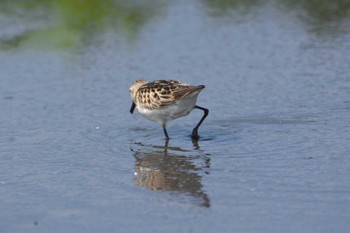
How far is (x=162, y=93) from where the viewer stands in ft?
34.9

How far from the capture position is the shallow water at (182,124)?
7.90 m

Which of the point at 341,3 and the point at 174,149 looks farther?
the point at 341,3

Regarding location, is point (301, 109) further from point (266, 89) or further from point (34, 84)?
point (34, 84)

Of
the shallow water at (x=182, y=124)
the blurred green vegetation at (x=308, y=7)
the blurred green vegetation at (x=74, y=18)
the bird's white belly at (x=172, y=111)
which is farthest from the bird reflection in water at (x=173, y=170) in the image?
the blurred green vegetation at (x=308, y=7)

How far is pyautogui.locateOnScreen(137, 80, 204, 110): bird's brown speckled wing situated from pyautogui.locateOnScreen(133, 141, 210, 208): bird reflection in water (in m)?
0.49

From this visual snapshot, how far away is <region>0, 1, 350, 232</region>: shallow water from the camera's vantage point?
790cm

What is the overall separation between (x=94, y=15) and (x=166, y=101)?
22.7ft

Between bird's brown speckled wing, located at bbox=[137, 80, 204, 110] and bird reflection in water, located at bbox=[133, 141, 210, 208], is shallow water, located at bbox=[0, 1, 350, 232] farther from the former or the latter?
bird's brown speckled wing, located at bbox=[137, 80, 204, 110]

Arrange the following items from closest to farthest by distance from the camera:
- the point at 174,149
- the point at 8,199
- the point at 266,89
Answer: the point at 8,199 < the point at 174,149 < the point at 266,89

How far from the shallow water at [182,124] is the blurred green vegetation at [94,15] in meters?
0.05

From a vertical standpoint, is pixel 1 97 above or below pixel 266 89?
below

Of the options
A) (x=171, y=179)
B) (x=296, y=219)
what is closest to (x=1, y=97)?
(x=171, y=179)

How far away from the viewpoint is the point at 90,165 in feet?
31.3

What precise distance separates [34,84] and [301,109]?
3.86m
